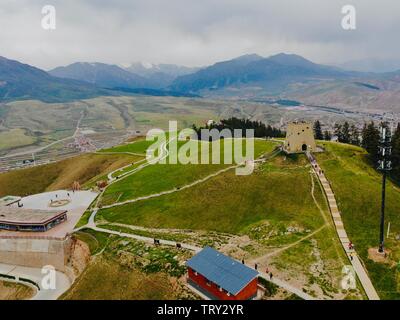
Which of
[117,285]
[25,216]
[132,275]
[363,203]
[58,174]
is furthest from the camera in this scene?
[58,174]

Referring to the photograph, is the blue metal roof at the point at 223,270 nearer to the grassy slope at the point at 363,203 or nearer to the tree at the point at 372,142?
the grassy slope at the point at 363,203

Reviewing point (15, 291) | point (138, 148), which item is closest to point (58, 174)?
point (138, 148)

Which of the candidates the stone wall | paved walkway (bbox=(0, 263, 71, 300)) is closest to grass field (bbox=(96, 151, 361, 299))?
the stone wall

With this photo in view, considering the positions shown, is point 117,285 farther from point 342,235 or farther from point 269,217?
point 342,235

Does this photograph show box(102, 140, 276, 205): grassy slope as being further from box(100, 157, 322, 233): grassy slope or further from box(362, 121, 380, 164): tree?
box(362, 121, 380, 164): tree

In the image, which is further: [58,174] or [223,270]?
[58,174]

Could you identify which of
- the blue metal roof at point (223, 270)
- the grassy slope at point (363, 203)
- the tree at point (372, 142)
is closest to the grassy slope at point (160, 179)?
the grassy slope at point (363, 203)
